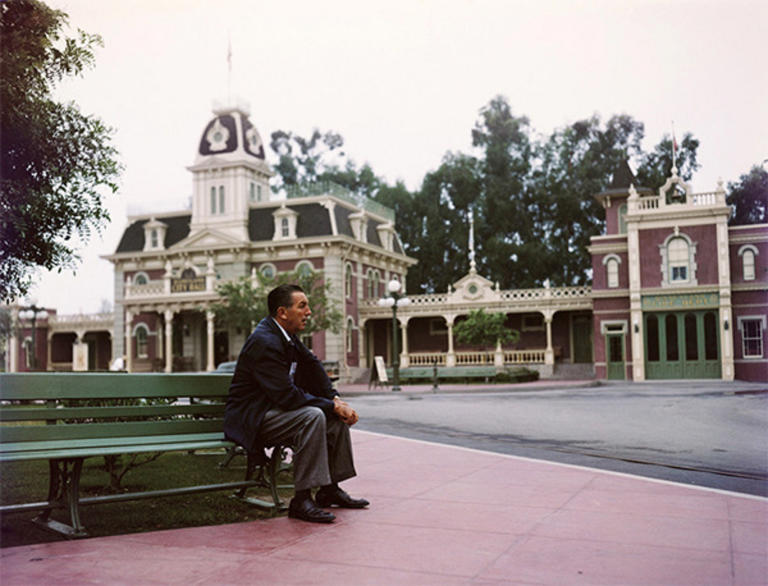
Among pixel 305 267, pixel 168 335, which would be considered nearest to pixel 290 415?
pixel 305 267

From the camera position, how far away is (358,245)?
40.1m

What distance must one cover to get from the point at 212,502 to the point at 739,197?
41.3m

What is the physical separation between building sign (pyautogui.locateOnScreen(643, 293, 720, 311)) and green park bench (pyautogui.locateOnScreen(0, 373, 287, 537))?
2992cm

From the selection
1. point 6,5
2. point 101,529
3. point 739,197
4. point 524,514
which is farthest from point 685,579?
point 739,197

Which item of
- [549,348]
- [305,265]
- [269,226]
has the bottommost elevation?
[549,348]

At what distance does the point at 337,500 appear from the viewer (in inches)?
216

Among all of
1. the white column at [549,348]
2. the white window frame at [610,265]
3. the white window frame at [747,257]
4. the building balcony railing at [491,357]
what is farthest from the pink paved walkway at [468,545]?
the building balcony railing at [491,357]

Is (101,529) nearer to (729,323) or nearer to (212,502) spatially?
(212,502)

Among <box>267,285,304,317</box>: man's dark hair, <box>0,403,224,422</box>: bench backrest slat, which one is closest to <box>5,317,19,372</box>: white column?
<box>0,403,224,422</box>: bench backrest slat

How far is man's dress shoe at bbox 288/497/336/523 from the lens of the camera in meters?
4.98

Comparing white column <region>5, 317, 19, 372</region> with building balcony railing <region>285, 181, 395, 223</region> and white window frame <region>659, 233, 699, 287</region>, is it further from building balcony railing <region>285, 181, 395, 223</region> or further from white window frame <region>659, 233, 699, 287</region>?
white window frame <region>659, 233, 699, 287</region>

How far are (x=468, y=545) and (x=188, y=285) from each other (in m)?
36.7

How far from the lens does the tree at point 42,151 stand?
7652 millimetres

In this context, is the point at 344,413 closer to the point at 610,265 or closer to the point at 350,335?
the point at 610,265
